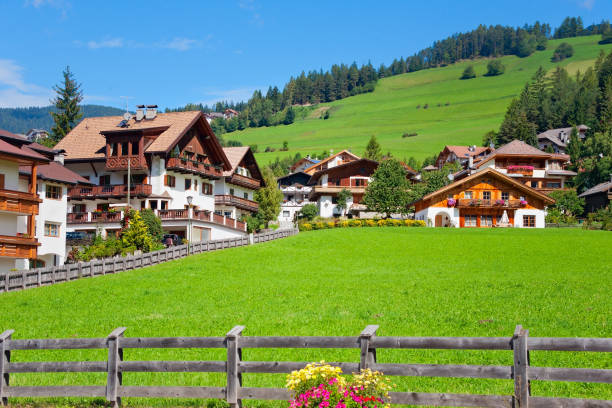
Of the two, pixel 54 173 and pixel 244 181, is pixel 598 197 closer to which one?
pixel 244 181

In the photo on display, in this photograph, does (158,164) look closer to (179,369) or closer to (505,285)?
(505,285)

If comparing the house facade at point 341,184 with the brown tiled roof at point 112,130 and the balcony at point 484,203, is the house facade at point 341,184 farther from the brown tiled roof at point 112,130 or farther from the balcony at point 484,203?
the brown tiled roof at point 112,130

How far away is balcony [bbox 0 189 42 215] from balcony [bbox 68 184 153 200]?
56.8ft

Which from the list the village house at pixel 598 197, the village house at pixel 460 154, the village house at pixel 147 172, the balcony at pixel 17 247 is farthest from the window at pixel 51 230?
the village house at pixel 460 154

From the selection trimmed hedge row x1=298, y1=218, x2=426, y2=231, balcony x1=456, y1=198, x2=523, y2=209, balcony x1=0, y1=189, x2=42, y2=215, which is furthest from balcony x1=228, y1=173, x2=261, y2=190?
balcony x1=0, y1=189, x2=42, y2=215

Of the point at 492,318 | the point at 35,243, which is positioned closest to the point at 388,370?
the point at 492,318

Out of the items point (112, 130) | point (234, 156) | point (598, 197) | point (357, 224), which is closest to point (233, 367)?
point (112, 130)

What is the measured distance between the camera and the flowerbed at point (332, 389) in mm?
8445

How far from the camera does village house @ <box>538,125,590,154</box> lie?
13248 centimetres

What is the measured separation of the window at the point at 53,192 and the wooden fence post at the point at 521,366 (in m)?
42.3

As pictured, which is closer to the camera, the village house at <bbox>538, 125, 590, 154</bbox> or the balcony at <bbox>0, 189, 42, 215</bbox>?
the balcony at <bbox>0, 189, 42, 215</bbox>

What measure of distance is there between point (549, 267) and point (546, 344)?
26.2 meters

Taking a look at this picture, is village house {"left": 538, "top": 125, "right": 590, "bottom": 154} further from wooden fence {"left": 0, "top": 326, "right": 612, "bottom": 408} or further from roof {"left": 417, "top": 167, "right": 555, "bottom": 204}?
wooden fence {"left": 0, "top": 326, "right": 612, "bottom": 408}

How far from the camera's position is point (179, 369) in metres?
11.0
